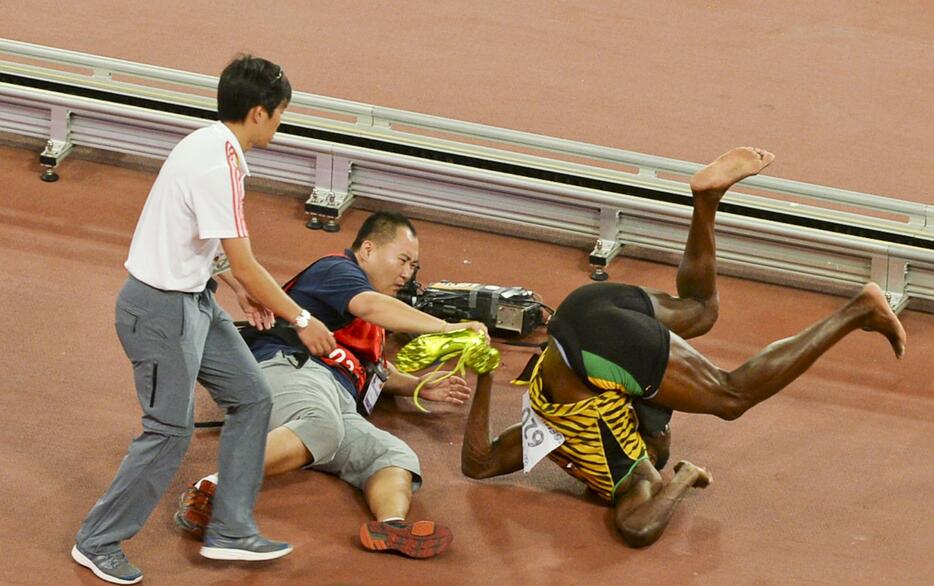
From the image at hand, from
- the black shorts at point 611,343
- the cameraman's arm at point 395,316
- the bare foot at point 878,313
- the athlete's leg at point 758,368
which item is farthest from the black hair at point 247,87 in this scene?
the bare foot at point 878,313

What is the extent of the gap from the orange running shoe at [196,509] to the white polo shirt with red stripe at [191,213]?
2.50 ft

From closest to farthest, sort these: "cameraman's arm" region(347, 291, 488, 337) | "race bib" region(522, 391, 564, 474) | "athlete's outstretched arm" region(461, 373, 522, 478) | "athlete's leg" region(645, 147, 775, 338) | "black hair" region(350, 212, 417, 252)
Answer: "cameraman's arm" region(347, 291, 488, 337), "race bib" region(522, 391, 564, 474), "athlete's outstretched arm" region(461, 373, 522, 478), "athlete's leg" region(645, 147, 775, 338), "black hair" region(350, 212, 417, 252)

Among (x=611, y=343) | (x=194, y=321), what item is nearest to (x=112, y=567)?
(x=194, y=321)

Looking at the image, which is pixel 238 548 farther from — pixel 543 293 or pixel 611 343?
pixel 543 293

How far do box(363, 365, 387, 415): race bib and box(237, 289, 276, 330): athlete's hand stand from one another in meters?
0.85

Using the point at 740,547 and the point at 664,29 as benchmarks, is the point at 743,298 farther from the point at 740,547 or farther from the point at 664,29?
the point at 664,29

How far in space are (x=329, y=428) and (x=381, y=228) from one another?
840 millimetres

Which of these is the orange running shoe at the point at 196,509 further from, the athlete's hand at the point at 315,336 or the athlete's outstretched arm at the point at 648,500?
the athlete's outstretched arm at the point at 648,500

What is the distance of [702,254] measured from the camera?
5.31 meters

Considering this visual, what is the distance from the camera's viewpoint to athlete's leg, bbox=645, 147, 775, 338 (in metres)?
5.24

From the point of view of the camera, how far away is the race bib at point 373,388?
541 centimetres

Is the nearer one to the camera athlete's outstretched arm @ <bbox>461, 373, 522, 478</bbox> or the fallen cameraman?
the fallen cameraman

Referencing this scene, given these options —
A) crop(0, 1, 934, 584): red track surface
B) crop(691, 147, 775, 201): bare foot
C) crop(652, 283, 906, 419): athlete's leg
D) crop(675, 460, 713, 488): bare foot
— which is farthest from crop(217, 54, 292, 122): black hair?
crop(675, 460, 713, 488): bare foot

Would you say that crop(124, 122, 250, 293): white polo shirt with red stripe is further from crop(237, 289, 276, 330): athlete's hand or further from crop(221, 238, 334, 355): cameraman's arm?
crop(237, 289, 276, 330): athlete's hand
